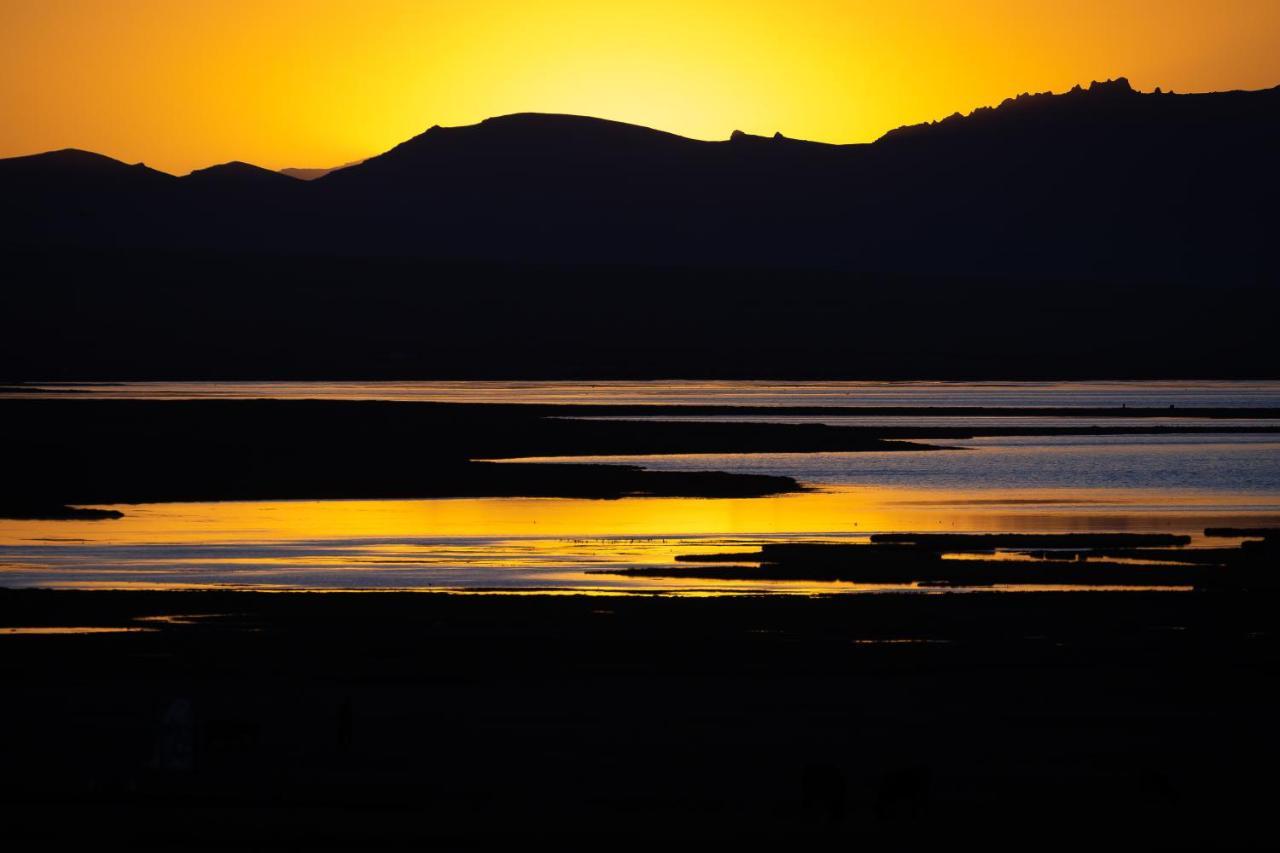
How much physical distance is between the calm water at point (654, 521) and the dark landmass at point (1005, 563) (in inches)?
34.8

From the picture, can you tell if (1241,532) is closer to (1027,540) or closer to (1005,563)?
(1027,540)

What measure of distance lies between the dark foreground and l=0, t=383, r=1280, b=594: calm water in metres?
2.30

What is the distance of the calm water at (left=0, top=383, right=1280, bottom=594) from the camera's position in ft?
85.4

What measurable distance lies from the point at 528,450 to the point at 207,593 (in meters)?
24.3

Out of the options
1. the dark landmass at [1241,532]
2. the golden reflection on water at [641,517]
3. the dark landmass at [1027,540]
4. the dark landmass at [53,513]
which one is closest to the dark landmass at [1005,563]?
the dark landmass at [1027,540]

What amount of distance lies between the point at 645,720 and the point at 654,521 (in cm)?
1651

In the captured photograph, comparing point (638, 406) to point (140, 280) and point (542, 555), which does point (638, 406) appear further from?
point (140, 280)

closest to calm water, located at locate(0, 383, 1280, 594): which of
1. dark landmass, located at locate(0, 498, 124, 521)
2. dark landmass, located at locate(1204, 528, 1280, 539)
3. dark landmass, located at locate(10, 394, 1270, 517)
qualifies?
dark landmass, located at locate(0, 498, 124, 521)

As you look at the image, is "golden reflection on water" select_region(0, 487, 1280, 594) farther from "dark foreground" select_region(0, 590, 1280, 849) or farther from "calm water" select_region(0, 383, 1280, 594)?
"dark foreground" select_region(0, 590, 1280, 849)

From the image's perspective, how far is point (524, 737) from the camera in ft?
51.9

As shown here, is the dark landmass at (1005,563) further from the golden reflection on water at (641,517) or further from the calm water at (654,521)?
the golden reflection on water at (641,517)

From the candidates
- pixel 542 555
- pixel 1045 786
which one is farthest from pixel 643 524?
pixel 1045 786

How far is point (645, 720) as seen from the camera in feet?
54.3

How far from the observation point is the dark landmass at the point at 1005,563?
25.3 metres
